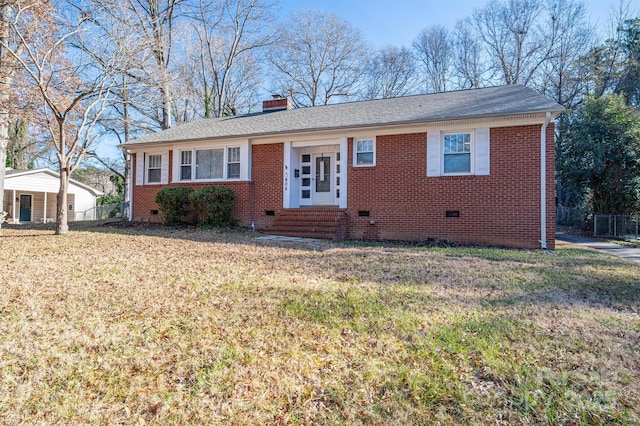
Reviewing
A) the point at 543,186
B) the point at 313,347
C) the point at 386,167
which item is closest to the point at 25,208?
the point at 386,167

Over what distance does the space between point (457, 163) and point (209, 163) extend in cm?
822

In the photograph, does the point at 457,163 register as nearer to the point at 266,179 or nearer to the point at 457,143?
the point at 457,143

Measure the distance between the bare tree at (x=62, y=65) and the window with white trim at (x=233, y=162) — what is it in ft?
12.7

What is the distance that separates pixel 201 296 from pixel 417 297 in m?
2.41

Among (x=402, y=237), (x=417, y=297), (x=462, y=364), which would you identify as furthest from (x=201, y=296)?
(x=402, y=237)

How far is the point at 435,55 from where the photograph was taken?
94.6 feet

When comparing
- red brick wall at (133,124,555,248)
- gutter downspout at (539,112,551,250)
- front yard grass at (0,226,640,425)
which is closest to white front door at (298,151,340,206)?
red brick wall at (133,124,555,248)

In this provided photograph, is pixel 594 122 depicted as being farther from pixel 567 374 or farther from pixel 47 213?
pixel 47 213

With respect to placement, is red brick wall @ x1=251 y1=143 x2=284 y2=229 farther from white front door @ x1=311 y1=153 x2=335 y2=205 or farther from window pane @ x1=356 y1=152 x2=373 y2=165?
window pane @ x1=356 y1=152 x2=373 y2=165

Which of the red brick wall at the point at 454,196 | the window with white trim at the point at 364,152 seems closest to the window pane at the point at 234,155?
the red brick wall at the point at 454,196

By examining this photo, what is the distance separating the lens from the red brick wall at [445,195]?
9.32m

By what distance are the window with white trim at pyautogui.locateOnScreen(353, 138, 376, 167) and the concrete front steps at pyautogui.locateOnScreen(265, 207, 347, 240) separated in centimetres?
155

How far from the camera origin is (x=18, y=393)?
7.18 feet

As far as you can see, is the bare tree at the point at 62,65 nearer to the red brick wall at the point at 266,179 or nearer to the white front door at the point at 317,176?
the red brick wall at the point at 266,179
